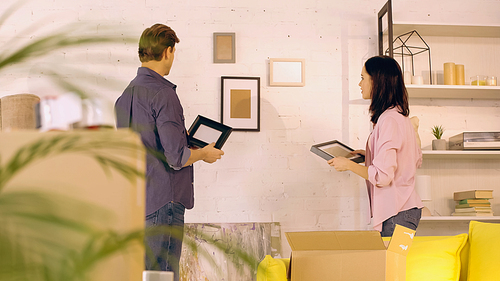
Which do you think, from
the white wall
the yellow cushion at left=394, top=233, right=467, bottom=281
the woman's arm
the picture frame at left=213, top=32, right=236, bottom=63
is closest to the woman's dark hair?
the woman's arm

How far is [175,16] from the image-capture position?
2.92 metres

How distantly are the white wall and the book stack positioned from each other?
478 mm

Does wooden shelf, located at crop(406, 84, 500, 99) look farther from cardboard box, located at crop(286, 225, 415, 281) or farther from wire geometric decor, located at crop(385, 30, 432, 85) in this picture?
cardboard box, located at crop(286, 225, 415, 281)

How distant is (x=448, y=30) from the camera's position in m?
2.97

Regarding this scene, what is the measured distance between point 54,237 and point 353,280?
1163 mm

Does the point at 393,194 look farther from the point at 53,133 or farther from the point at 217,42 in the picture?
the point at 53,133

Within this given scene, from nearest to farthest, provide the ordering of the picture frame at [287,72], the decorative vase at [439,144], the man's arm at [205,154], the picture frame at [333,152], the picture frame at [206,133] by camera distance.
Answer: the man's arm at [205,154] < the picture frame at [206,133] < the picture frame at [333,152] < the decorative vase at [439,144] < the picture frame at [287,72]

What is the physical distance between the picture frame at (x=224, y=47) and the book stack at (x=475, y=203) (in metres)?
1.83

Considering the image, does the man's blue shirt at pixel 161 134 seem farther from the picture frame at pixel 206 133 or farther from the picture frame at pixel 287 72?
the picture frame at pixel 287 72

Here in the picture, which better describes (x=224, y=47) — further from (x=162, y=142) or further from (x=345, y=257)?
(x=345, y=257)

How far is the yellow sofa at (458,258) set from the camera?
190 centimetres

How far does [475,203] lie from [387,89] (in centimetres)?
126

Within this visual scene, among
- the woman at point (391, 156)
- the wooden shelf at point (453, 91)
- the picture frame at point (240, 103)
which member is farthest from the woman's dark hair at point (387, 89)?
the picture frame at point (240, 103)

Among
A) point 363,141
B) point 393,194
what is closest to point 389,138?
point 393,194
